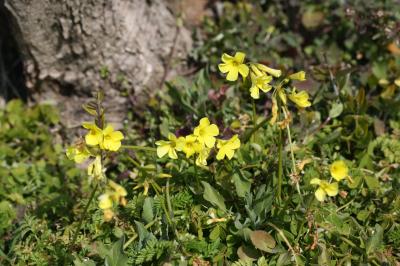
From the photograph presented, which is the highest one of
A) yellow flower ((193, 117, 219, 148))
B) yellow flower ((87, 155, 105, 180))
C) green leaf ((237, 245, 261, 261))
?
yellow flower ((193, 117, 219, 148))

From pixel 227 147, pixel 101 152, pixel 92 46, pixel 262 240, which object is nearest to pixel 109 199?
pixel 101 152

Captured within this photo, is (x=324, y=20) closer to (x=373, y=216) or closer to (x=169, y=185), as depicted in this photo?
(x=373, y=216)

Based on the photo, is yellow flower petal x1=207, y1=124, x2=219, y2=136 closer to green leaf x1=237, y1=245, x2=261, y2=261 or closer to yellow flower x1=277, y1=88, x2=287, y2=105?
yellow flower x1=277, y1=88, x2=287, y2=105

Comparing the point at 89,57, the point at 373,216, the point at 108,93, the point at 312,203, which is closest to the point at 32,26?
the point at 89,57

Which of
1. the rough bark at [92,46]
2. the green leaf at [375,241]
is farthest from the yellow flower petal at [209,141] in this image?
the rough bark at [92,46]

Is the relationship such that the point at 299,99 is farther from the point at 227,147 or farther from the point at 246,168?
the point at 246,168

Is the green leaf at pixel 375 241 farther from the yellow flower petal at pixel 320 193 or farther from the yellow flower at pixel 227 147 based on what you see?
the yellow flower at pixel 227 147

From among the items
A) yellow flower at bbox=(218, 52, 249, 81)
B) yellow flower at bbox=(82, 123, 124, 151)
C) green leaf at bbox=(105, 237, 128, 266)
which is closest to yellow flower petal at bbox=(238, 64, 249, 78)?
yellow flower at bbox=(218, 52, 249, 81)
